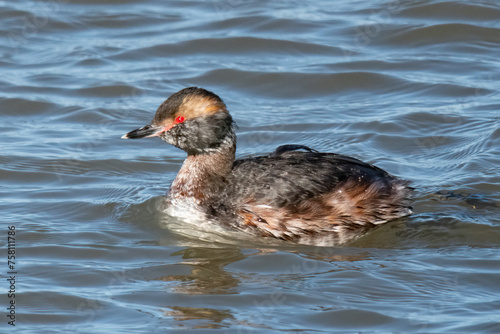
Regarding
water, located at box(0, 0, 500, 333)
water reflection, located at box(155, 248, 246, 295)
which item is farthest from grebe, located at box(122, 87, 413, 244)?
water reflection, located at box(155, 248, 246, 295)

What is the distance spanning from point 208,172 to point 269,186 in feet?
2.05

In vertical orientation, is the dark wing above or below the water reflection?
above

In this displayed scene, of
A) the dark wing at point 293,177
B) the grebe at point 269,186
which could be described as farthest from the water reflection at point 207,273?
the dark wing at point 293,177

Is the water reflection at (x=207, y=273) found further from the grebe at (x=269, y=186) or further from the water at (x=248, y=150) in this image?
the grebe at (x=269, y=186)

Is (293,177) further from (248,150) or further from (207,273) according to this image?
(248,150)

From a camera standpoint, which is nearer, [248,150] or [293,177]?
[293,177]

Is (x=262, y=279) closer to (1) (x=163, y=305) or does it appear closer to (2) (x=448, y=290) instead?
(1) (x=163, y=305)

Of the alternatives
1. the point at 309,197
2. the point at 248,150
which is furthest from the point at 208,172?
the point at 248,150

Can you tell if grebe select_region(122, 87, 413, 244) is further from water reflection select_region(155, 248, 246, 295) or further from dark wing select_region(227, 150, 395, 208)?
water reflection select_region(155, 248, 246, 295)

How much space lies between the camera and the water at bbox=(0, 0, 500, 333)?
6.06 m

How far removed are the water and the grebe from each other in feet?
0.63

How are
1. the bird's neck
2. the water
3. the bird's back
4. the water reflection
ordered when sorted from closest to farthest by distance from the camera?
the water → the water reflection → the bird's back → the bird's neck

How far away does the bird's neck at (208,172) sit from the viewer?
7460 mm

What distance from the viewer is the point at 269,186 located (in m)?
7.20
